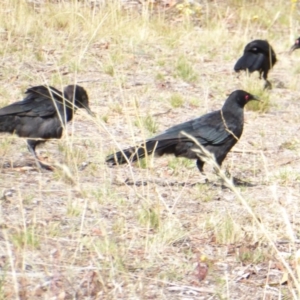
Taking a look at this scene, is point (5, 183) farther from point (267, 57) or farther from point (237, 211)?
point (267, 57)

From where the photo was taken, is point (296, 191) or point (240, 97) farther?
point (240, 97)

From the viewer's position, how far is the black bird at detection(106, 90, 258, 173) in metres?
7.87

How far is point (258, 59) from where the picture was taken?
12.1 metres

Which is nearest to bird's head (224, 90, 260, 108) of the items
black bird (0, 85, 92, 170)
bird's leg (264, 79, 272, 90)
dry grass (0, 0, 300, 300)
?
dry grass (0, 0, 300, 300)

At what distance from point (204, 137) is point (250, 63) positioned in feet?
13.3

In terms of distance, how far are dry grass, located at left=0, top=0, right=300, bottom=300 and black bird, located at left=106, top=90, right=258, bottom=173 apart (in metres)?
0.22

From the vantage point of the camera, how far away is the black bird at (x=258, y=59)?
12055 millimetres

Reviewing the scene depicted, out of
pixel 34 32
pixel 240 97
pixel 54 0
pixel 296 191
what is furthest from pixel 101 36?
pixel 296 191

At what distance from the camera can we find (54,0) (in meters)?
14.2

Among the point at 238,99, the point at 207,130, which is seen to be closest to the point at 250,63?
the point at 238,99

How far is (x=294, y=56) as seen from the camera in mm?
13969

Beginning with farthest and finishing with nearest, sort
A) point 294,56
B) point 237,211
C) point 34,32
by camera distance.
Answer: point 294,56 < point 34,32 < point 237,211

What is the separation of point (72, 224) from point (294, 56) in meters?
8.44

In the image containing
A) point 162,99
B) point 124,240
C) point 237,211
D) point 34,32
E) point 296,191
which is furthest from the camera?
point 34,32
